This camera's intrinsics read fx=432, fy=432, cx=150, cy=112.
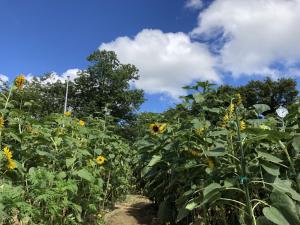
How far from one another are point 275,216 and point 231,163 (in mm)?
662

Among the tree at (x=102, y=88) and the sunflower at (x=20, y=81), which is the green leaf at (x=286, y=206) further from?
the tree at (x=102, y=88)

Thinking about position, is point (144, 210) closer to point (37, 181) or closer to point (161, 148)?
point (161, 148)

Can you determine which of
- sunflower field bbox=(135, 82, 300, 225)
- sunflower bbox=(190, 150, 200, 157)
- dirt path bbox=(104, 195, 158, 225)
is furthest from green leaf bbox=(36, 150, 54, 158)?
dirt path bbox=(104, 195, 158, 225)

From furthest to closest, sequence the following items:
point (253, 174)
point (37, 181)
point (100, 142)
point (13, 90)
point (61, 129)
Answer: point (100, 142) < point (61, 129) < point (13, 90) < point (37, 181) < point (253, 174)

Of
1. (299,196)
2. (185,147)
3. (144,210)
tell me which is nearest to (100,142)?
(144,210)

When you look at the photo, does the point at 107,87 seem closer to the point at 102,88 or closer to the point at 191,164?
the point at 102,88

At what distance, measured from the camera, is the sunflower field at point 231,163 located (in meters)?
2.28

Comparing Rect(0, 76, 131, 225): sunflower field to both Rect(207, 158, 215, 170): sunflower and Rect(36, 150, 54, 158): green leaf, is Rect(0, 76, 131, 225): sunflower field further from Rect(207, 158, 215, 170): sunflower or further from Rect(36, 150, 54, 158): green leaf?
Rect(207, 158, 215, 170): sunflower

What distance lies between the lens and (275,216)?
2.07 metres

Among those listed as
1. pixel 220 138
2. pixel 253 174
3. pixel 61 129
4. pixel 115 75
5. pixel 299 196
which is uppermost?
pixel 115 75

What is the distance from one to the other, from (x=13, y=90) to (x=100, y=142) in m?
2.05

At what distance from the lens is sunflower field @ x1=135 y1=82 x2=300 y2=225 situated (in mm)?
2283

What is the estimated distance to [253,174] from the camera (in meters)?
2.57

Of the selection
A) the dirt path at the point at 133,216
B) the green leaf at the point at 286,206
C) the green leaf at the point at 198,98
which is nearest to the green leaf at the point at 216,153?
the green leaf at the point at 286,206
